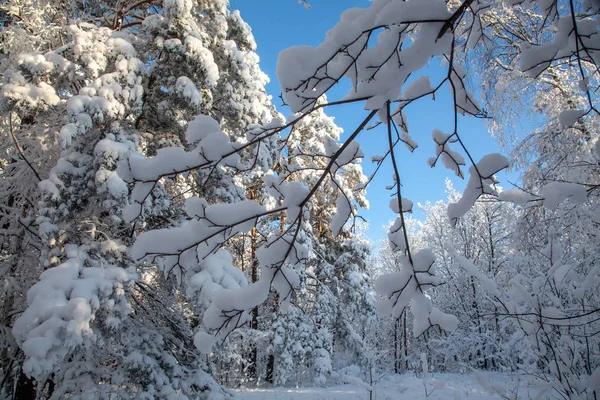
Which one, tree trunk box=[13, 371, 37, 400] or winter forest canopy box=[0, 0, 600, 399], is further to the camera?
tree trunk box=[13, 371, 37, 400]

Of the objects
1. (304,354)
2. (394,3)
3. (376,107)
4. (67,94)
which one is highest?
(67,94)

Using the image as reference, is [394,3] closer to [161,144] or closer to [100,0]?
[161,144]

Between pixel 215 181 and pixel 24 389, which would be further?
pixel 215 181

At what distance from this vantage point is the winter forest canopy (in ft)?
3.62

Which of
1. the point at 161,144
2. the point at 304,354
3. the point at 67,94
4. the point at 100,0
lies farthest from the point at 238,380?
the point at 100,0

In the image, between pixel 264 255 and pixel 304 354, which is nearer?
pixel 264 255

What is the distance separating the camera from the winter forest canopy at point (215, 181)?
43.4 inches

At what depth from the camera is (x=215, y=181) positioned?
571 cm

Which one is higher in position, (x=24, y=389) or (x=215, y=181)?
(x=215, y=181)

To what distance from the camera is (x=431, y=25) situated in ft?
3.18

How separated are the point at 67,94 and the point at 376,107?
252 inches

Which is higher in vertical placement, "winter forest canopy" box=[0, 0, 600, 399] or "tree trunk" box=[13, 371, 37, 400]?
"winter forest canopy" box=[0, 0, 600, 399]

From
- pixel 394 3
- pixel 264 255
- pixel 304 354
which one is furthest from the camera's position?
pixel 304 354

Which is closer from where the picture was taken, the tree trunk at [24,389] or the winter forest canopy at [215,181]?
the winter forest canopy at [215,181]
